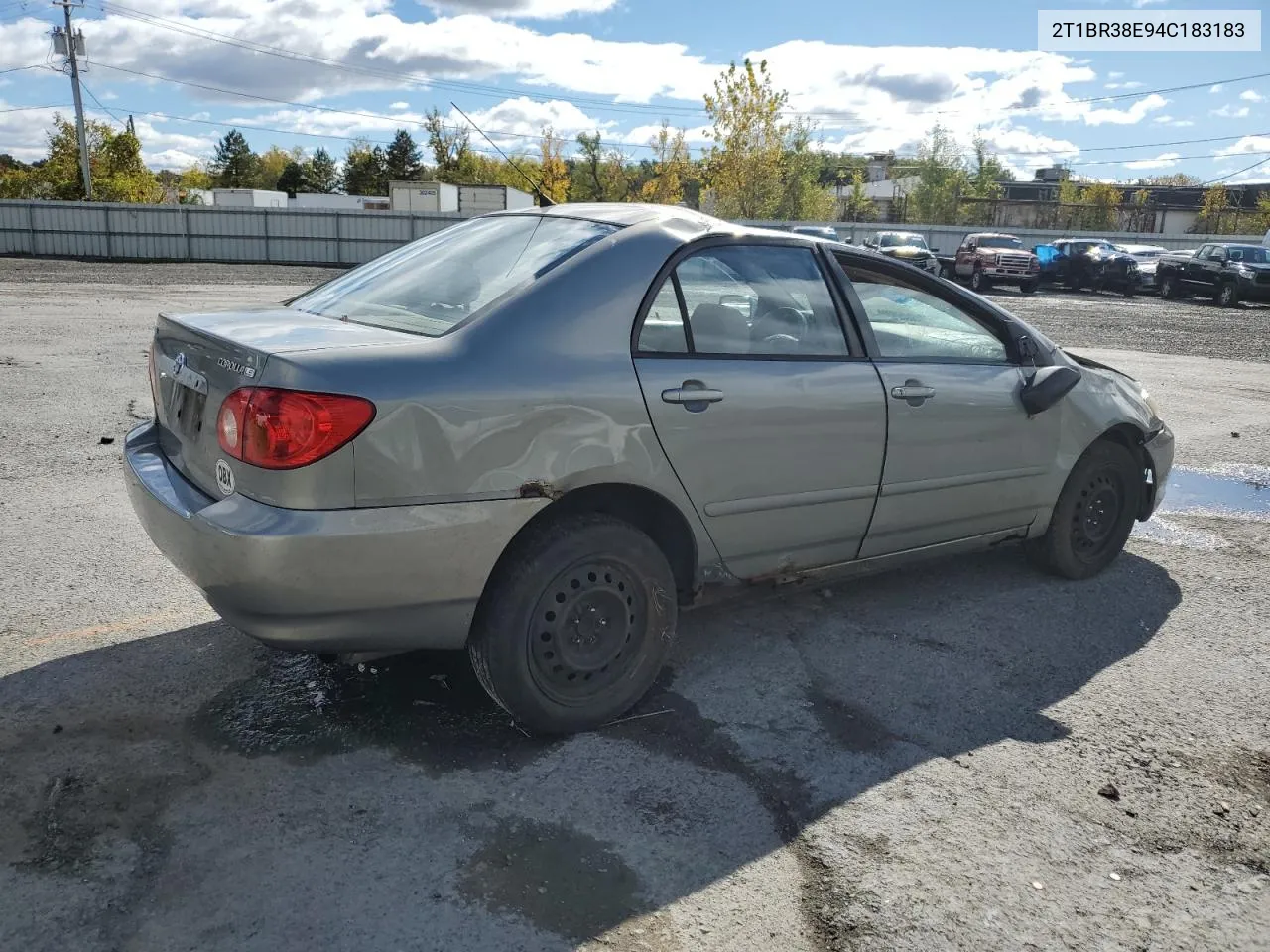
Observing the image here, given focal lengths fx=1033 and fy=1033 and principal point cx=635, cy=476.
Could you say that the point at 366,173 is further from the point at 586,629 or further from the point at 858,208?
the point at 586,629

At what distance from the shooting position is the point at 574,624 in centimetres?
325

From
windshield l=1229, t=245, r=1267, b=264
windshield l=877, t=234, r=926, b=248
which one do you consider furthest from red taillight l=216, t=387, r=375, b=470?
windshield l=1229, t=245, r=1267, b=264

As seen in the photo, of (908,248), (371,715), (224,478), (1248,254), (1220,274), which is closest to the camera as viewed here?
(224,478)

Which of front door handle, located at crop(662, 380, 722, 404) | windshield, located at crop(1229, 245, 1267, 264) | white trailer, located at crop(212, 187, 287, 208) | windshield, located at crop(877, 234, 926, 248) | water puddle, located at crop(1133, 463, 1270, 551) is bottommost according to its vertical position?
water puddle, located at crop(1133, 463, 1270, 551)

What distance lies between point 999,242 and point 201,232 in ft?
80.1

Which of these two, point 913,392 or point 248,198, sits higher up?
point 248,198

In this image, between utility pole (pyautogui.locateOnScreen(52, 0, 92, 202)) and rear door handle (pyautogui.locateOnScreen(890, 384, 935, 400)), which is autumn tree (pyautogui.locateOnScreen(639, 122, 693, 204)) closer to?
utility pole (pyautogui.locateOnScreen(52, 0, 92, 202))

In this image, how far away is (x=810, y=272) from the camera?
393 centimetres

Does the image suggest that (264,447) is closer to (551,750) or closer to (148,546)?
(551,750)

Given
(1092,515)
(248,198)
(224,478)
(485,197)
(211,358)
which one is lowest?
(1092,515)

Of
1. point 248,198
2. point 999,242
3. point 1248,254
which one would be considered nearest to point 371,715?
point 1248,254

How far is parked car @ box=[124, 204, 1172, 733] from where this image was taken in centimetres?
283

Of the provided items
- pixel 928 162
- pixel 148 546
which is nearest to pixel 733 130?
pixel 928 162

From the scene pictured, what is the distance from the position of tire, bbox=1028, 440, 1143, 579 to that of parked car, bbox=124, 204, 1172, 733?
463 millimetres
